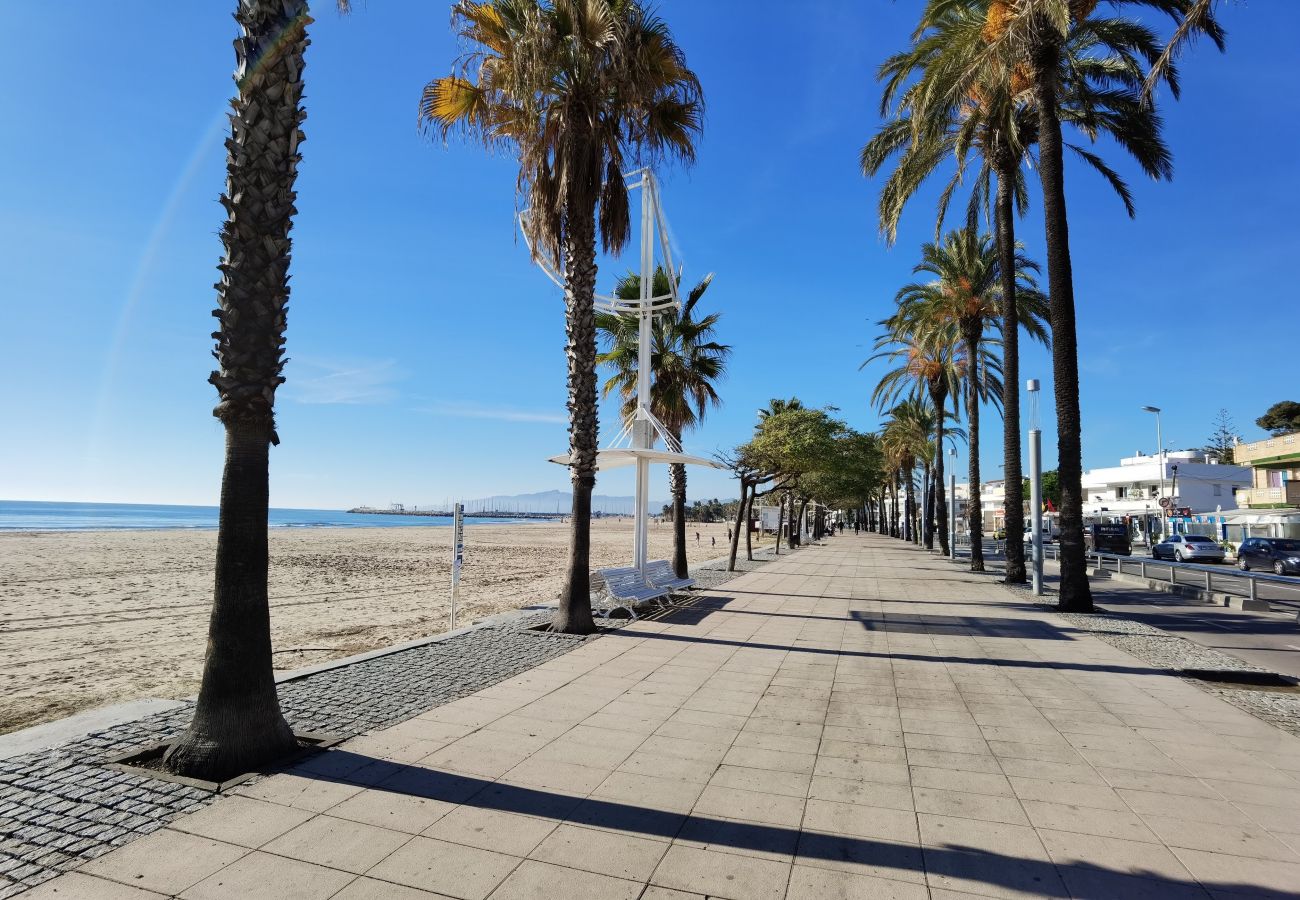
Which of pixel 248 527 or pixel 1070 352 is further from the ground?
pixel 1070 352

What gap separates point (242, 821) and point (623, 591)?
303 inches

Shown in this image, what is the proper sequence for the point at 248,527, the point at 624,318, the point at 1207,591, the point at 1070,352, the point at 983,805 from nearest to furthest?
the point at 983,805, the point at 248,527, the point at 1070,352, the point at 1207,591, the point at 624,318

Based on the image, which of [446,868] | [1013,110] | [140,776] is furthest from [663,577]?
[1013,110]

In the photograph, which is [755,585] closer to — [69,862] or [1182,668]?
[1182,668]

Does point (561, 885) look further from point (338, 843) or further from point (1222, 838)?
point (1222, 838)

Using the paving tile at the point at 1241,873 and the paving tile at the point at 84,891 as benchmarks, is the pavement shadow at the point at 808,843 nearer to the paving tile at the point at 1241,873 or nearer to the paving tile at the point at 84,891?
the paving tile at the point at 1241,873

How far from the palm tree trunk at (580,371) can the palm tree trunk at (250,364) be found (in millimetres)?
5253

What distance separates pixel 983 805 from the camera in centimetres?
411

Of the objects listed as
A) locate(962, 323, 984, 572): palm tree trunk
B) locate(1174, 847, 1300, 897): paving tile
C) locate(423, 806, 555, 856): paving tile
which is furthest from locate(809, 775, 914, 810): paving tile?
locate(962, 323, 984, 572): palm tree trunk

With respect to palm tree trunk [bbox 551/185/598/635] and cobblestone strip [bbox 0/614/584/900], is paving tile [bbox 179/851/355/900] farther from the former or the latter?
palm tree trunk [bbox 551/185/598/635]

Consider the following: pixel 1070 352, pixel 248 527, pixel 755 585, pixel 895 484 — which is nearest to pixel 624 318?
pixel 755 585

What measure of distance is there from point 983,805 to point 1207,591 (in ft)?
49.0

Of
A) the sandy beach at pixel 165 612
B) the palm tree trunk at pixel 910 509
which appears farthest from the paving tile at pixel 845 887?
the palm tree trunk at pixel 910 509

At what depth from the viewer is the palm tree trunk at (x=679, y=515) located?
16906 mm
